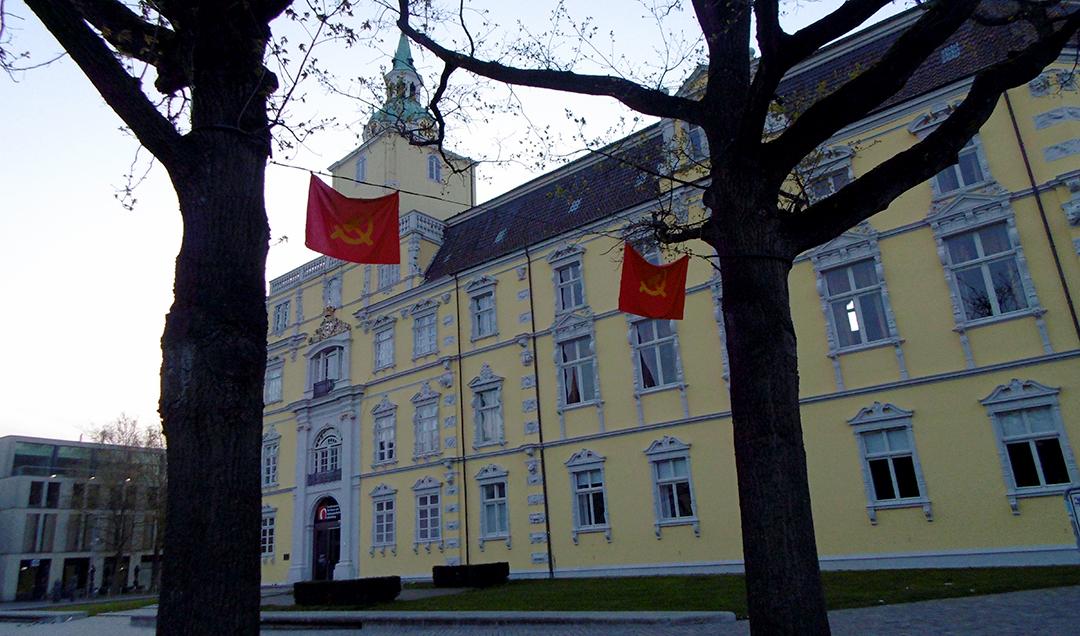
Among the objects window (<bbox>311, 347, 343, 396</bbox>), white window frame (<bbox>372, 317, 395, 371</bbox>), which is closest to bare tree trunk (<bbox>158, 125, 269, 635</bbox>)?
white window frame (<bbox>372, 317, 395, 371</bbox>)

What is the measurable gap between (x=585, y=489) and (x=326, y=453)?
1469cm

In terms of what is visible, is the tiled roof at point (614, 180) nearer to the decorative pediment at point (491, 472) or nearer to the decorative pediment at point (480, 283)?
the decorative pediment at point (480, 283)

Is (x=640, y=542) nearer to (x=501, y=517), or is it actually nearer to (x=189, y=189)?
(x=501, y=517)

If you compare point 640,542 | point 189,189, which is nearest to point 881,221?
point 640,542

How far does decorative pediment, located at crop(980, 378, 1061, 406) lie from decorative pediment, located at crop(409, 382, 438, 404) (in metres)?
18.5

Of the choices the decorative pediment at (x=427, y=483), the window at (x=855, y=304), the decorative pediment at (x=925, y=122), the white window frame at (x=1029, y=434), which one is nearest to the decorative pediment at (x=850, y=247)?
the window at (x=855, y=304)

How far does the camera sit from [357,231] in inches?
335

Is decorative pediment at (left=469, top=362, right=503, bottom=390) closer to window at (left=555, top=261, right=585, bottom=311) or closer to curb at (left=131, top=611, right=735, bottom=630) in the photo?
window at (left=555, top=261, right=585, bottom=311)

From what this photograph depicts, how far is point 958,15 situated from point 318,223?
639cm

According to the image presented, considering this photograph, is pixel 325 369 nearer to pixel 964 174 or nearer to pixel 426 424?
pixel 426 424

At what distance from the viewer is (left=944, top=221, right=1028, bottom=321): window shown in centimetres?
1702

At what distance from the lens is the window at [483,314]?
90.1ft

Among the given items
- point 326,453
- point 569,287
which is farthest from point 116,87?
point 326,453

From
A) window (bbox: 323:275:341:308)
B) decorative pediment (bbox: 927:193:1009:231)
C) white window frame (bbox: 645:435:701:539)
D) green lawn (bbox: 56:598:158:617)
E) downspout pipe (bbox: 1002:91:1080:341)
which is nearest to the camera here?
downspout pipe (bbox: 1002:91:1080:341)
